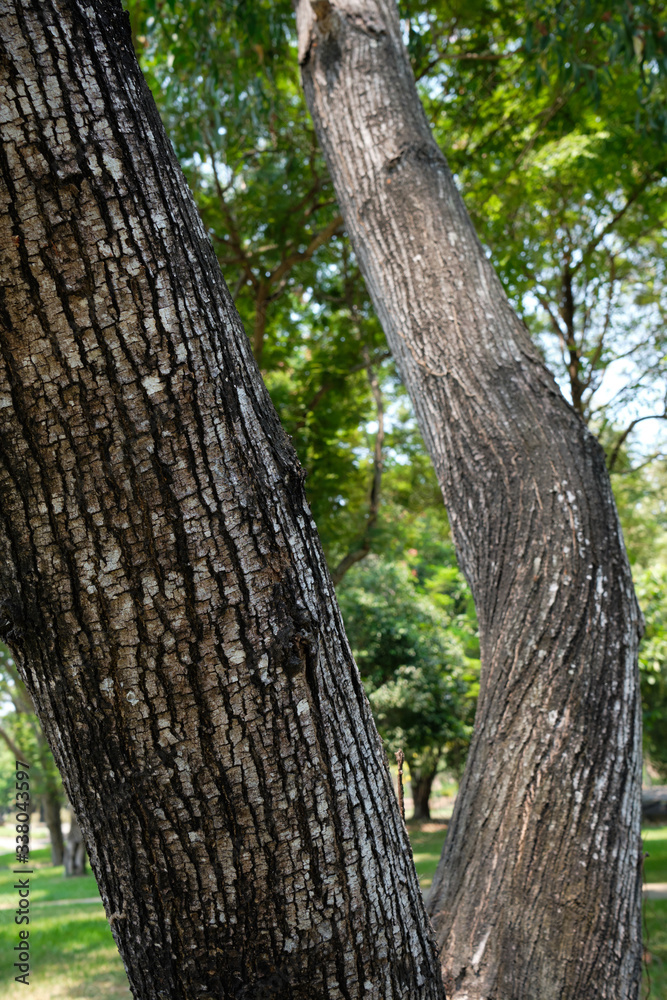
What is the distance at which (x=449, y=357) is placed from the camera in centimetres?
212

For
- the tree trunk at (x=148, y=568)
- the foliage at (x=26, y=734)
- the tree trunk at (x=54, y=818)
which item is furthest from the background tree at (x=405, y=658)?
the tree trunk at (x=148, y=568)

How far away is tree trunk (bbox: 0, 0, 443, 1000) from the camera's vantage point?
885 millimetres

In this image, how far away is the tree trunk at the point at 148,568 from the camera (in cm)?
88

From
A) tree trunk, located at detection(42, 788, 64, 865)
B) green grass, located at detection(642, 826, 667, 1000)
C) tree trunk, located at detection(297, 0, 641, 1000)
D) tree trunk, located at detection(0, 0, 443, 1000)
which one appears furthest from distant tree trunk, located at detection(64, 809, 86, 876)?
tree trunk, located at detection(0, 0, 443, 1000)

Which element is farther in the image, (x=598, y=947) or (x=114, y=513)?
(x=598, y=947)

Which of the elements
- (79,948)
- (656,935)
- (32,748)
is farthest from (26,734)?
(656,935)

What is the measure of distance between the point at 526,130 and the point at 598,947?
6918 millimetres

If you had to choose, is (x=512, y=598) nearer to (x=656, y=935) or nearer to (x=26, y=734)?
(x=656, y=935)

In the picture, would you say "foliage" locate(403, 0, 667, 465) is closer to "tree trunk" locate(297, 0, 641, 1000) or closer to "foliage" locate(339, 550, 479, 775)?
"tree trunk" locate(297, 0, 641, 1000)

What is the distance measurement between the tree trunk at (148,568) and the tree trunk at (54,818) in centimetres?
1409

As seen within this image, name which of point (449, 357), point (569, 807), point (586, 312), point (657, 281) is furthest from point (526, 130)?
point (569, 807)

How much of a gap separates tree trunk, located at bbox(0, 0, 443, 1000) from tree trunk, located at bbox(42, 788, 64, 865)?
555 inches

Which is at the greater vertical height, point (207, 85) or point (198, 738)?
point (207, 85)

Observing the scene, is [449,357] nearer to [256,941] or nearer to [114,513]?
[114,513]
